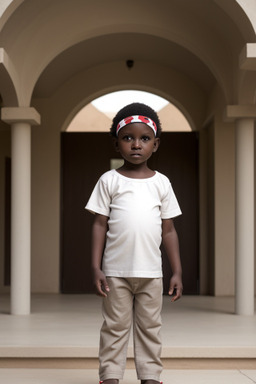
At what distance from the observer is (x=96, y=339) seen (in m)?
5.38

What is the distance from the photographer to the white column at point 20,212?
7270 mm

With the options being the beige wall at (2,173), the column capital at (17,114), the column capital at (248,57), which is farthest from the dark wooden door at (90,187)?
the column capital at (248,57)

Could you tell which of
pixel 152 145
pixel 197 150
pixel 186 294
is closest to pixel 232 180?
pixel 197 150

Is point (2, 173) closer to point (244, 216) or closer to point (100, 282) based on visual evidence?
point (244, 216)

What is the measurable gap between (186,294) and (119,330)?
6.58 meters

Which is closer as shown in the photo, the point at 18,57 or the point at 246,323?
the point at 246,323

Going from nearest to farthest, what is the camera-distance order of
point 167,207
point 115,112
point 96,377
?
1. point 167,207
2. point 96,377
3. point 115,112

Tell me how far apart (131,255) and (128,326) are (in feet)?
1.40

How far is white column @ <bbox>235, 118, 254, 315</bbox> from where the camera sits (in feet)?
24.0

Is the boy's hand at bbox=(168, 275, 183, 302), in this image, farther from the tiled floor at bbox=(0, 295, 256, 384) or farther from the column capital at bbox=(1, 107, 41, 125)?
the column capital at bbox=(1, 107, 41, 125)

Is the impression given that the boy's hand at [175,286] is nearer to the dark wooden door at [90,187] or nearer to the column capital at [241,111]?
the column capital at [241,111]

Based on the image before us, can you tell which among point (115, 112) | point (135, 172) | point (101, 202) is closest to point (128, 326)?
point (101, 202)

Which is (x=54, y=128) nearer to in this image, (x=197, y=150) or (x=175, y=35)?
(x=197, y=150)

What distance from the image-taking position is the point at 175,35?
7.61 meters
